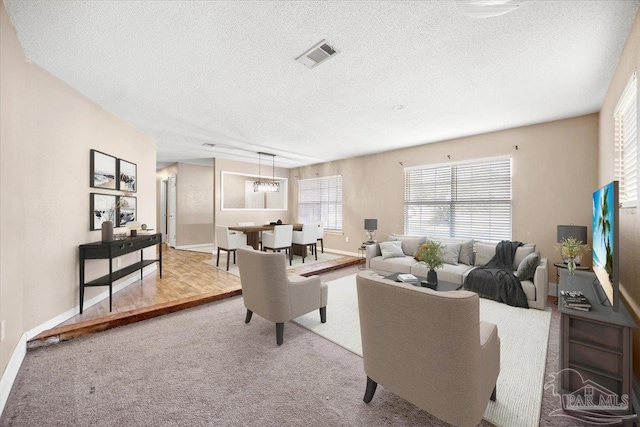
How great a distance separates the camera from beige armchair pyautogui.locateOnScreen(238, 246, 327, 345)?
8.43 feet

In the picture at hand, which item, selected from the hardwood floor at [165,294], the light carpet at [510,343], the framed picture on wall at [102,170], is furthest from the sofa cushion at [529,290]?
the framed picture on wall at [102,170]

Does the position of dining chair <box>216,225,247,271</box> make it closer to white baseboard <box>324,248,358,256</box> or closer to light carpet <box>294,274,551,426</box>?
light carpet <box>294,274,551,426</box>

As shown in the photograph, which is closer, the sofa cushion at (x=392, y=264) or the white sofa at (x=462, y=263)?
the white sofa at (x=462, y=263)

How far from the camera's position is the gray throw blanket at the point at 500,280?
11.6 feet

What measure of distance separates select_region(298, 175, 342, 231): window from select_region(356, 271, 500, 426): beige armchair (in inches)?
232

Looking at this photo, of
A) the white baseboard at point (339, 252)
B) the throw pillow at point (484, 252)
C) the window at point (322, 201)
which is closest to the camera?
the throw pillow at point (484, 252)

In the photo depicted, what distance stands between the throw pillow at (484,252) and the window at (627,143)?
1.95 metres

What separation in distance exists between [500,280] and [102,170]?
225 inches

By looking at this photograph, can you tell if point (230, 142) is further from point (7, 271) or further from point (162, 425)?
point (162, 425)

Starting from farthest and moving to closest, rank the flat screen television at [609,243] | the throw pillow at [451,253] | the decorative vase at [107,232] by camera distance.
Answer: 1. the throw pillow at [451,253]
2. the decorative vase at [107,232]
3. the flat screen television at [609,243]

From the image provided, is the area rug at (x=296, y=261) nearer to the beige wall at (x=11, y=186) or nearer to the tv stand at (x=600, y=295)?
the beige wall at (x=11, y=186)

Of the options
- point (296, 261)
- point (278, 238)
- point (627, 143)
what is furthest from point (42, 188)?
point (627, 143)

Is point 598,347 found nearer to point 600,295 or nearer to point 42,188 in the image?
point 600,295

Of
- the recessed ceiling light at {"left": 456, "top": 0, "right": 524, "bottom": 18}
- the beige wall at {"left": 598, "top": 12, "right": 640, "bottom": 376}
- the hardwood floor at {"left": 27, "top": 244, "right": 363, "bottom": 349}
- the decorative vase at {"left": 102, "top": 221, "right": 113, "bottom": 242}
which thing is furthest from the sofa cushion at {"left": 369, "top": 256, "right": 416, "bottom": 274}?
the decorative vase at {"left": 102, "top": 221, "right": 113, "bottom": 242}
